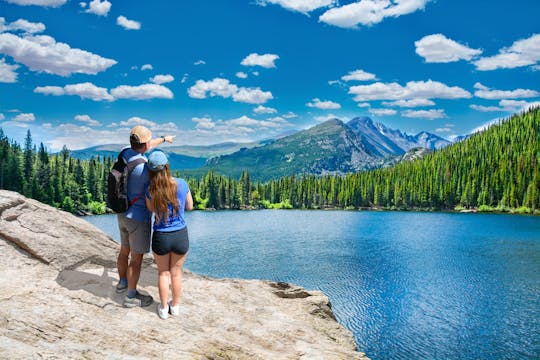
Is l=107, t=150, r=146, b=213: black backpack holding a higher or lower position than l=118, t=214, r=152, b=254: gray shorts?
higher

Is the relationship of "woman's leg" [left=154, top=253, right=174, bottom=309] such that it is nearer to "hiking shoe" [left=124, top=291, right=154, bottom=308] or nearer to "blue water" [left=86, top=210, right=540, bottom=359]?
"hiking shoe" [left=124, top=291, right=154, bottom=308]

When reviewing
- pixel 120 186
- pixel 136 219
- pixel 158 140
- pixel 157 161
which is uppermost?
pixel 158 140

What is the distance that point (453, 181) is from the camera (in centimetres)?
17838

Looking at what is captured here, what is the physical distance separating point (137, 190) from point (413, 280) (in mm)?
34742

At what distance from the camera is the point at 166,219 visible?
29.2 feet

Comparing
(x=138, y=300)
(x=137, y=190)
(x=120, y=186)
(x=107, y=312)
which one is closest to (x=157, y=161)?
(x=137, y=190)

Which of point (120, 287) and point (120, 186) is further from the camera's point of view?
point (120, 287)

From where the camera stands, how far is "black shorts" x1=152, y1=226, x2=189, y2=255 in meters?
8.93

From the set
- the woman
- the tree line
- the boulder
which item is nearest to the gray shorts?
the woman

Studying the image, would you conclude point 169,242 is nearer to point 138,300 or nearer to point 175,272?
point 175,272

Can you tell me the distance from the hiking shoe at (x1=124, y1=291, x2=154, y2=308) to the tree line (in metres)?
126

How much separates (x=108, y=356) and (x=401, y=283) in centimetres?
3409

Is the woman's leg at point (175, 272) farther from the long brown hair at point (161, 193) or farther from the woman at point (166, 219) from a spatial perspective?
the long brown hair at point (161, 193)

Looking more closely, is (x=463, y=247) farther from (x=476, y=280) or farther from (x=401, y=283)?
(x=401, y=283)
